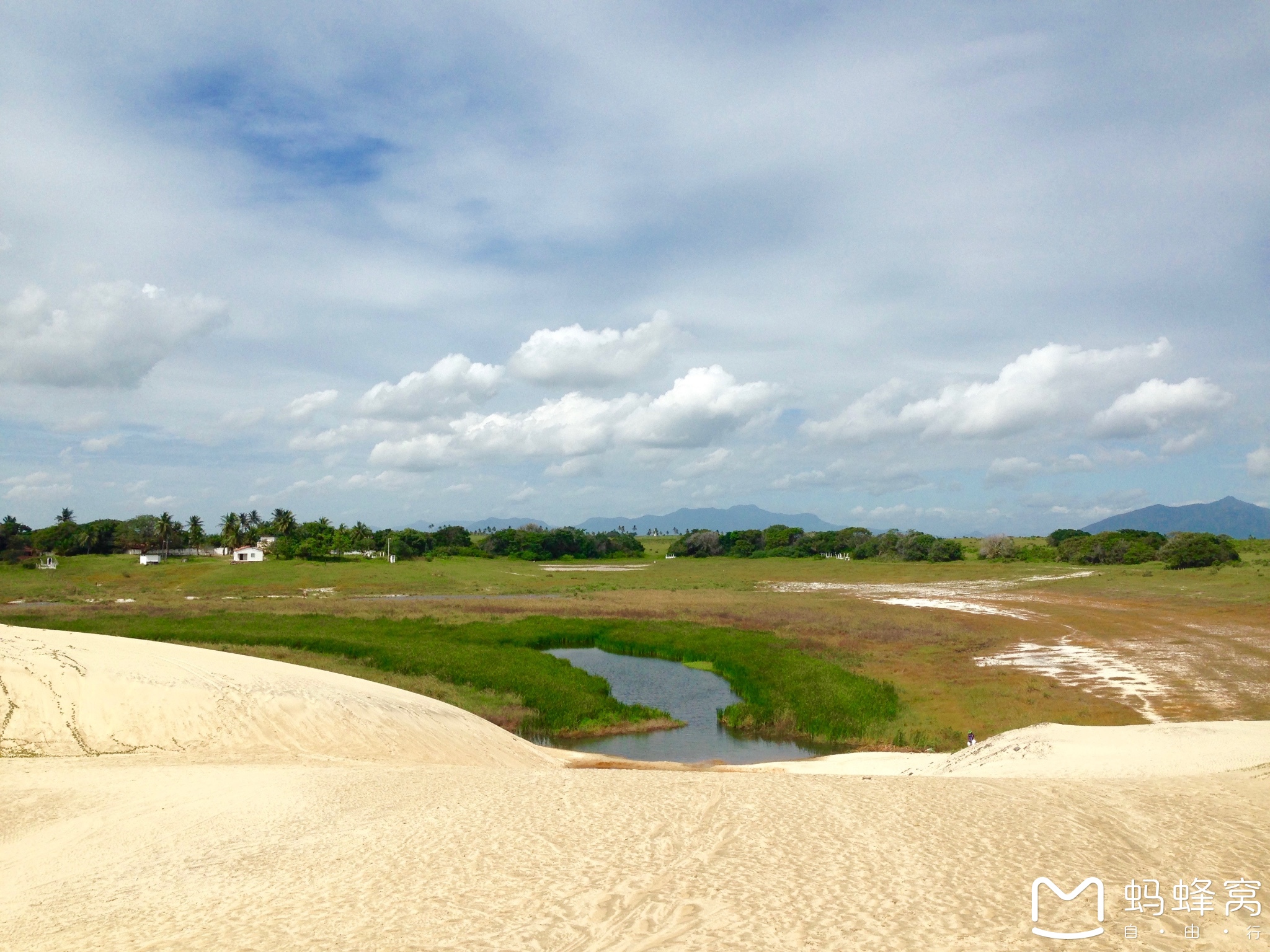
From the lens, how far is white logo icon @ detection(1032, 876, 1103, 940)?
7.52 m

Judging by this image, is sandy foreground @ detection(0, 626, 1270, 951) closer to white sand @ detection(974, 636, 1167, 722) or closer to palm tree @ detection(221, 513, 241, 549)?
white sand @ detection(974, 636, 1167, 722)

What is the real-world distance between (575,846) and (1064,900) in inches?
221

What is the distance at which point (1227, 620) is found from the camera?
50844 millimetres

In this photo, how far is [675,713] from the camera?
31750mm

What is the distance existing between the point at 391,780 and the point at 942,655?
33.4 meters

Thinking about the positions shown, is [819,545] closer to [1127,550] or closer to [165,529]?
[1127,550]

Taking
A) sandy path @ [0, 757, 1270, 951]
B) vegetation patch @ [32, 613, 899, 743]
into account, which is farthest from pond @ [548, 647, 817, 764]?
sandy path @ [0, 757, 1270, 951]

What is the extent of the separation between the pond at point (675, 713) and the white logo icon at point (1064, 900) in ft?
54.4

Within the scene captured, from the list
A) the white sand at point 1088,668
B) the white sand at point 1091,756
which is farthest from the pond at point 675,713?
the white sand at point 1088,668

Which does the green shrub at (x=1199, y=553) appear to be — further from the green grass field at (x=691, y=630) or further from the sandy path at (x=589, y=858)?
the sandy path at (x=589, y=858)

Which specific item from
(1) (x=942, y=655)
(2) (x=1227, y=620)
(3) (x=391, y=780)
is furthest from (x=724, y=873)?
(2) (x=1227, y=620)

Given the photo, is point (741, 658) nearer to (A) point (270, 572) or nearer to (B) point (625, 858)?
(B) point (625, 858)

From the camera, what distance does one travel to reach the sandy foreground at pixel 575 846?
25.5 feet

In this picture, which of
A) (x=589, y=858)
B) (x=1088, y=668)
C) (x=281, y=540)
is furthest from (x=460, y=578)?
(x=589, y=858)
